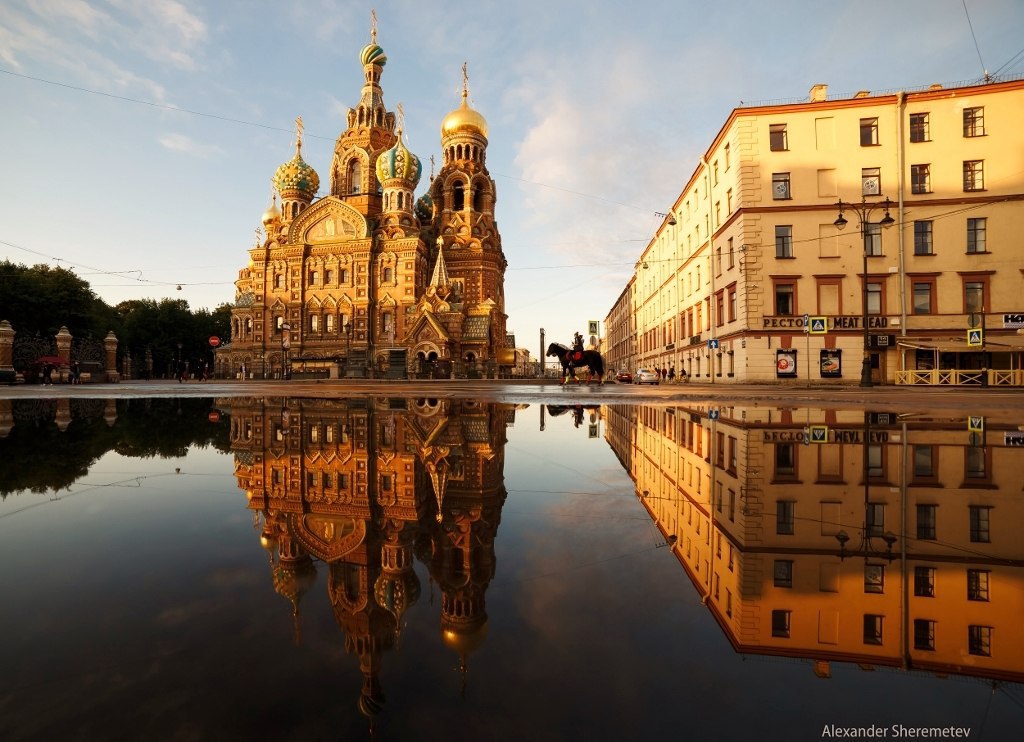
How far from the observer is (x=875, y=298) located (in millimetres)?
27750

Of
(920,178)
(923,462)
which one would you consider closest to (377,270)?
(920,178)

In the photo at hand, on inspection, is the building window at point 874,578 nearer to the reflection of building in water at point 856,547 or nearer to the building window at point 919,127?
the reflection of building in water at point 856,547

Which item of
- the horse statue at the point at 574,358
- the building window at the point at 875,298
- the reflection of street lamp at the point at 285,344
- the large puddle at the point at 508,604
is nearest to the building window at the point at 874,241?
the building window at the point at 875,298

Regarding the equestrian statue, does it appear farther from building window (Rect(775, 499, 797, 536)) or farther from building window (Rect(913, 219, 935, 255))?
building window (Rect(775, 499, 797, 536))

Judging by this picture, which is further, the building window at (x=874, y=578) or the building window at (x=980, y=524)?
the building window at (x=980, y=524)

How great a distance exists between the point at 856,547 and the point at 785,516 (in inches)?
22.4

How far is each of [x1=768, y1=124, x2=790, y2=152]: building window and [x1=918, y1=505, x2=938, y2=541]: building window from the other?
101 feet

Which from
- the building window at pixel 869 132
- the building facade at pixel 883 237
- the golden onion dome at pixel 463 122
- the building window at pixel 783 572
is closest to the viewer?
the building window at pixel 783 572

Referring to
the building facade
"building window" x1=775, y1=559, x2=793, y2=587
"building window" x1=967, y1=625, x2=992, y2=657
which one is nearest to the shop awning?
the building facade

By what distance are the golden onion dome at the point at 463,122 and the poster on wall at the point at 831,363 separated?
144 ft

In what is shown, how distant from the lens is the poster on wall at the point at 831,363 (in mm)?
27234

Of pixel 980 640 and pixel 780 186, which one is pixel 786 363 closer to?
pixel 780 186

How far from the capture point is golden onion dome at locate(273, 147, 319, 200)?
56875 mm

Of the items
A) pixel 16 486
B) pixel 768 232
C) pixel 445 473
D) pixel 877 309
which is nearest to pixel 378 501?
pixel 445 473
